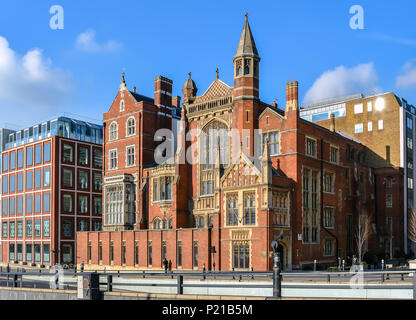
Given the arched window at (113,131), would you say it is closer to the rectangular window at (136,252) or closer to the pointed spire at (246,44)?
the rectangular window at (136,252)

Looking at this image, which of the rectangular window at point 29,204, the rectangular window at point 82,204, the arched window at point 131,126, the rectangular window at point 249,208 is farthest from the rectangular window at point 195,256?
the rectangular window at point 29,204

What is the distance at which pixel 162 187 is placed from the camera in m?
57.8

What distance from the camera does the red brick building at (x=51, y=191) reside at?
77250 millimetres

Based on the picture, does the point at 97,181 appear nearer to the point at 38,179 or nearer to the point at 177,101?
the point at 38,179

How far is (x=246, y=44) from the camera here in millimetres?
51469

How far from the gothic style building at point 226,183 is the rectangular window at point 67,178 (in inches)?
642

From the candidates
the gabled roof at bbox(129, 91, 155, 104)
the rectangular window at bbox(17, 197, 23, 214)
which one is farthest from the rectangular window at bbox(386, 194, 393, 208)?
the rectangular window at bbox(17, 197, 23, 214)

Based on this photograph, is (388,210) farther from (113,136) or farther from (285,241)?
(113,136)

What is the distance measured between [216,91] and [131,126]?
1339cm

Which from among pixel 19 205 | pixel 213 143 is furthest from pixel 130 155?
pixel 19 205

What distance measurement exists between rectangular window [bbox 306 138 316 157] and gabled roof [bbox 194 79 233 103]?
10005 millimetres

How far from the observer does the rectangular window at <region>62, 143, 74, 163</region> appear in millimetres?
79000

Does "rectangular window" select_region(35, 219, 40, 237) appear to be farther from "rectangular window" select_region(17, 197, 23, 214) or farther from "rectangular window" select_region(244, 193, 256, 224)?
"rectangular window" select_region(244, 193, 256, 224)
